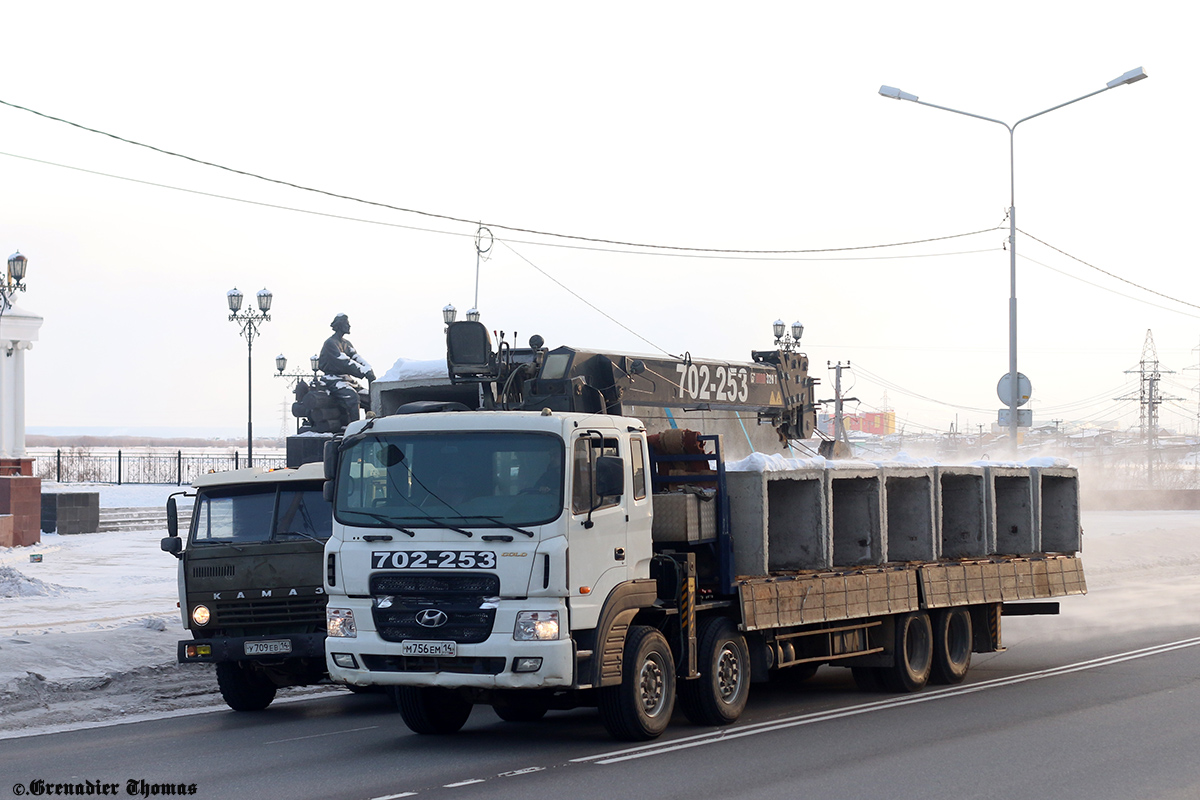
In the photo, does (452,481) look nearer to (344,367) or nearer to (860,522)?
(860,522)

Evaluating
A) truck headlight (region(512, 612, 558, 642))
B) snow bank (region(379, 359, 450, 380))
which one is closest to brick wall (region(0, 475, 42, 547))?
snow bank (region(379, 359, 450, 380))

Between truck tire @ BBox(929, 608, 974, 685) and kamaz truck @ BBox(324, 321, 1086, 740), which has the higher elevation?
kamaz truck @ BBox(324, 321, 1086, 740)

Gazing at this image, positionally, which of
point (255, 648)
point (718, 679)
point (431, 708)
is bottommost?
point (431, 708)

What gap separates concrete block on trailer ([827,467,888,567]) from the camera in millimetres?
12719

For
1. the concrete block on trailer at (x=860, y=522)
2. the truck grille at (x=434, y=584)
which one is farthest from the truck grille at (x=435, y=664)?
the concrete block on trailer at (x=860, y=522)

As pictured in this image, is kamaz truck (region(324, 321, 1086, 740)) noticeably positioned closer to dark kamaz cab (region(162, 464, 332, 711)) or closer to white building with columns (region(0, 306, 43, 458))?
dark kamaz cab (region(162, 464, 332, 711))

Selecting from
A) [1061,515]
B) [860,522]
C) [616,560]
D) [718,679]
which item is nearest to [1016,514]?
[1061,515]

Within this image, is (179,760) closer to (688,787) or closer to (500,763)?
(500,763)

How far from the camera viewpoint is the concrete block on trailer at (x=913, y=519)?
13.5m

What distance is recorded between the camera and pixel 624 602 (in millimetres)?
9797

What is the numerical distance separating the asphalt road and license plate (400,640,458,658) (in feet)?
2.62

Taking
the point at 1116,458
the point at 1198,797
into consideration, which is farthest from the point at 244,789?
the point at 1116,458

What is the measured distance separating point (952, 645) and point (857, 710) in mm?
2682

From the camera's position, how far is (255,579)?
11938 millimetres
